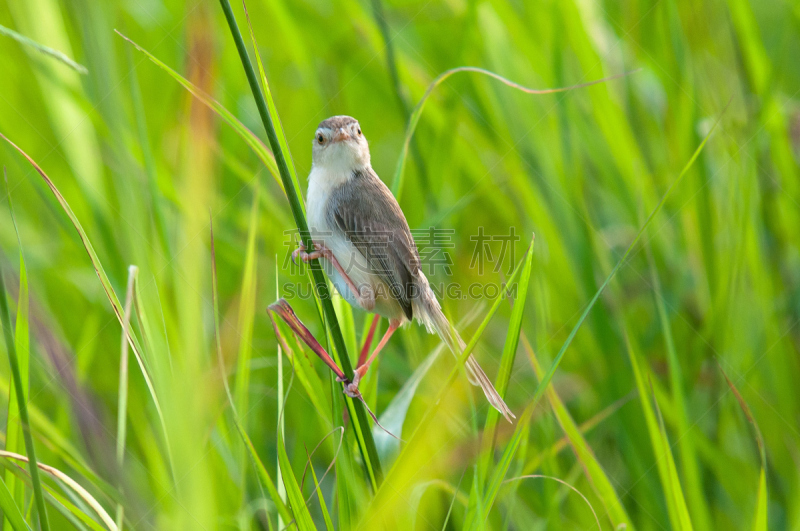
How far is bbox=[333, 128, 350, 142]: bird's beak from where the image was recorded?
249 centimetres

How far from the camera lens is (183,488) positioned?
54.5 inches

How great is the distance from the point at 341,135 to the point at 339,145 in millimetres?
64

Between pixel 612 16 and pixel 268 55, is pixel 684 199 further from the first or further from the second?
pixel 268 55

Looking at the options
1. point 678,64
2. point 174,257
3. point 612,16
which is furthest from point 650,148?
point 174,257

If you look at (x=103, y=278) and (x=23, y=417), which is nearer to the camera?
(x=23, y=417)

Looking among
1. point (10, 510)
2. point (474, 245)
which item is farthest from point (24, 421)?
point (474, 245)

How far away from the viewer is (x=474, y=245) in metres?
3.48

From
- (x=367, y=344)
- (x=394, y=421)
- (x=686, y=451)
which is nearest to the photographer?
(x=394, y=421)

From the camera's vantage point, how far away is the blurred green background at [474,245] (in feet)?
6.66

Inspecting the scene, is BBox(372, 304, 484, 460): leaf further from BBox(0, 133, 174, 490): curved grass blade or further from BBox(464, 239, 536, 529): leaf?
BBox(0, 133, 174, 490): curved grass blade

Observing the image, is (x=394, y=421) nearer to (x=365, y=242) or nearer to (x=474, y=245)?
(x=365, y=242)

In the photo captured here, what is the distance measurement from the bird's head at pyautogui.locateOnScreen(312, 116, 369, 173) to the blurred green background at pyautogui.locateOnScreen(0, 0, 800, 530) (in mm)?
276

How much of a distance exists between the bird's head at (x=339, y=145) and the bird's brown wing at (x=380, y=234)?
188 mm

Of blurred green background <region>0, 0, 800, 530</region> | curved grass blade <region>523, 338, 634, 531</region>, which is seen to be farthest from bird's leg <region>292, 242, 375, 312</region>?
curved grass blade <region>523, 338, 634, 531</region>
